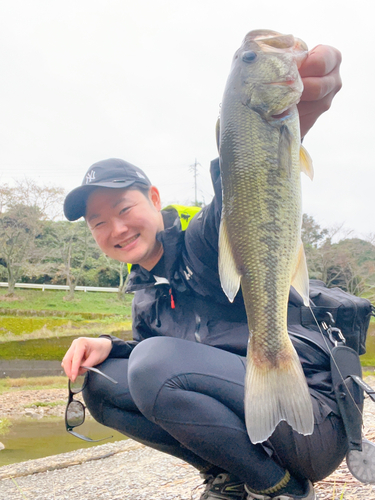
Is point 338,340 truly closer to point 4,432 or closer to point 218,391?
point 218,391

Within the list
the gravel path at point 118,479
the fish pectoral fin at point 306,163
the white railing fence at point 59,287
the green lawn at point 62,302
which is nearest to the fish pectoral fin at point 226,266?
the fish pectoral fin at point 306,163

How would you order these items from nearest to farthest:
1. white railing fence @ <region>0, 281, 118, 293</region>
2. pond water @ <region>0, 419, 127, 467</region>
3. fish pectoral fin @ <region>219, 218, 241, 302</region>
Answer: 1. fish pectoral fin @ <region>219, 218, 241, 302</region>
2. pond water @ <region>0, 419, 127, 467</region>
3. white railing fence @ <region>0, 281, 118, 293</region>

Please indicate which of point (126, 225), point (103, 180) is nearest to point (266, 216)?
point (126, 225)

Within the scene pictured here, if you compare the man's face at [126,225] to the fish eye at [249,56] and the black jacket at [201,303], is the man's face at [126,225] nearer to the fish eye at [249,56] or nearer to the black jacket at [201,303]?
the black jacket at [201,303]

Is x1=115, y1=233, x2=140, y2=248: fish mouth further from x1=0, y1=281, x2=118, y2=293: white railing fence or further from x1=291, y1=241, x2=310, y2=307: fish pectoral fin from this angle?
x1=0, y1=281, x2=118, y2=293: white railing fence

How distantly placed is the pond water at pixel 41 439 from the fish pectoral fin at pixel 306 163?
20.7 feet

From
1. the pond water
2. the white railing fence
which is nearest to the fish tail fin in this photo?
the pond water

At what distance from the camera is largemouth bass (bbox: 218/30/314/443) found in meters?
1.39

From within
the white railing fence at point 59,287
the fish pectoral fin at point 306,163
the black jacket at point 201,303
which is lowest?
the white railing fence at point 59,287

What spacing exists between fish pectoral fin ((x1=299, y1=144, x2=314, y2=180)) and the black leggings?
83cm

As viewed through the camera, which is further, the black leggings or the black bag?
the black bag

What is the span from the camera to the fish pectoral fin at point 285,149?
4.56 ft

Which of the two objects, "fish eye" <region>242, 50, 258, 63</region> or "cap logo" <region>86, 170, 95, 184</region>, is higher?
"fish eye" <region>242, 50, 258, 63</region>

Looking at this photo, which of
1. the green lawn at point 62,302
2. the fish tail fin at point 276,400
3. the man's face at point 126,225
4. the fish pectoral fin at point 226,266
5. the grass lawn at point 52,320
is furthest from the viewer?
the green lawn at point 62,302
